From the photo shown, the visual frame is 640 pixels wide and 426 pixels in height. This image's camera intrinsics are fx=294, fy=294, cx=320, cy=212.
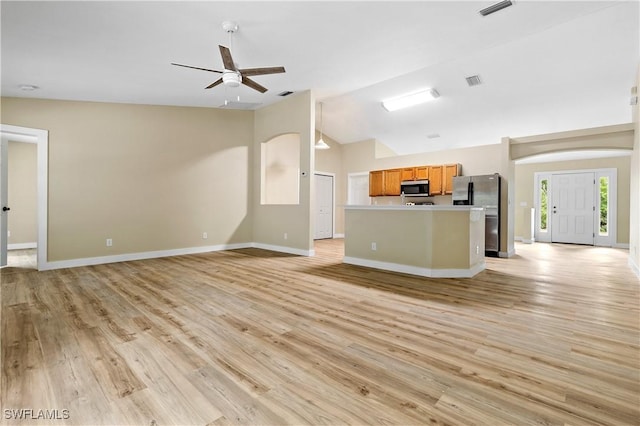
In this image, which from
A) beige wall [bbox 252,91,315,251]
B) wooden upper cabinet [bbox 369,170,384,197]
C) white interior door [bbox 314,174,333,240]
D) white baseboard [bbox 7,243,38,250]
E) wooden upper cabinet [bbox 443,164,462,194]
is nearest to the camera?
beige wall [bbox 252,91,315,251]

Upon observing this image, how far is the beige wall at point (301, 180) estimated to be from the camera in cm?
573

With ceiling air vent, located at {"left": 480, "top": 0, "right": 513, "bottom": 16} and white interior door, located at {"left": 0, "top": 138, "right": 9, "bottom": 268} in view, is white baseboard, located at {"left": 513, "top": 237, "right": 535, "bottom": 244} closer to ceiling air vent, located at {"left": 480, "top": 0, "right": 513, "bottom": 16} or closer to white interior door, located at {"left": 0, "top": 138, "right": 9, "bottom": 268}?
ceiling air vent, located at {"left": 480, "top": 0, "right": 513, "bottom": 16}

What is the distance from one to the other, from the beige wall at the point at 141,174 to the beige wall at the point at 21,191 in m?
2.46

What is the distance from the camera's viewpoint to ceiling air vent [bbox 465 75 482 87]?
217 inches

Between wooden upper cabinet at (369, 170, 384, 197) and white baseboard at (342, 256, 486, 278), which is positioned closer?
white baseboard at (342, 256, 486, 278)

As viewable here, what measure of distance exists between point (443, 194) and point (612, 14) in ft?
14.1

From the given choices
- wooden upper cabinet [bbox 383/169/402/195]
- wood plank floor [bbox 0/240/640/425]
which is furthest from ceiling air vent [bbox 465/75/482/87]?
wood plank floor [bbox 0/240/640/425]

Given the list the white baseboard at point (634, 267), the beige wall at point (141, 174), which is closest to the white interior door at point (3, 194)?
the beige wall at point (141, 174)

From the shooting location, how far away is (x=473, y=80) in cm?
559

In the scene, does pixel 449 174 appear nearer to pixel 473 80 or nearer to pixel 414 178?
pixel 414 178

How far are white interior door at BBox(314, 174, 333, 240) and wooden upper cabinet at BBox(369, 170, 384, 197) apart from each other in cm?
133

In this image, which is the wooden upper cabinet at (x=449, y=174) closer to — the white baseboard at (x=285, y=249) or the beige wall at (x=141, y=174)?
the white baseboard at (x=285, y=249)

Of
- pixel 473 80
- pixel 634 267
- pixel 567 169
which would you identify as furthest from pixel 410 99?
pixel 567 169

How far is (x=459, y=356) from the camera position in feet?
6.28
